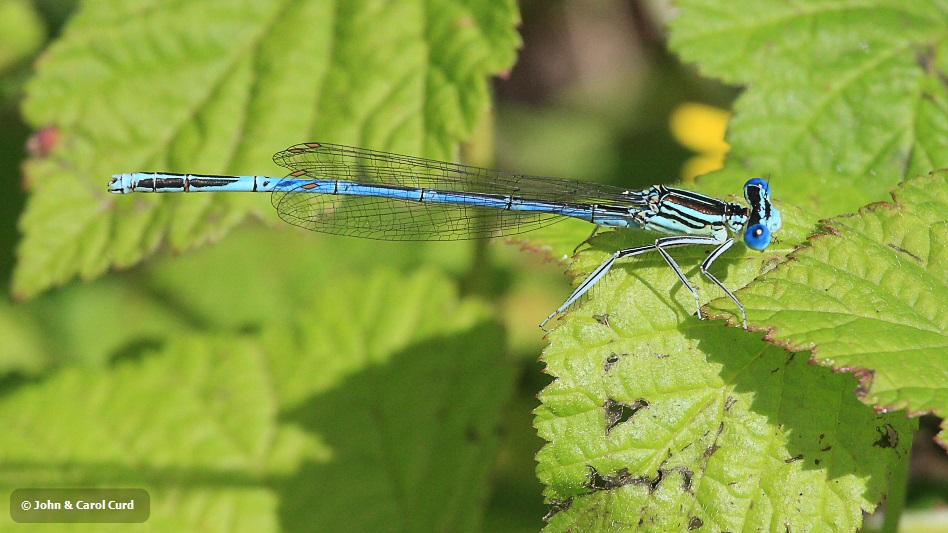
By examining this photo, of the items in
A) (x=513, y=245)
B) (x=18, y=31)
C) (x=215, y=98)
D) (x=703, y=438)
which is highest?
(x=18, y=31)

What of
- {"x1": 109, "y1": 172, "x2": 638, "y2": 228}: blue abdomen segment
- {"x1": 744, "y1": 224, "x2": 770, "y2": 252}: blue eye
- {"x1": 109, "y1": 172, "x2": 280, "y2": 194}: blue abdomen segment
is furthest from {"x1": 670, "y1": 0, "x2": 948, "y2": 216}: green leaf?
{"x1": 109, "y1": 172, "x2": 280, "y2": 194}: blue abdomen segment

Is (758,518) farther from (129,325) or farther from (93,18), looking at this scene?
(129,325)

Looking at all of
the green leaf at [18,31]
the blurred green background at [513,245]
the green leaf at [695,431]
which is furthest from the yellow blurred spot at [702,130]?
the green leaf at [18,31]

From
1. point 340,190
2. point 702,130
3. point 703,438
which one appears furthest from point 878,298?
point 702,130

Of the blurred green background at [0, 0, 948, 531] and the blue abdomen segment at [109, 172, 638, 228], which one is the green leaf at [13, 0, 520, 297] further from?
the blurred green background at [0, 0, 948, 531]

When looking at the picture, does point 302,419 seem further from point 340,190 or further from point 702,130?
point 702,130

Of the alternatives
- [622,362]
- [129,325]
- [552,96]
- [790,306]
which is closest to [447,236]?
[622,362]
